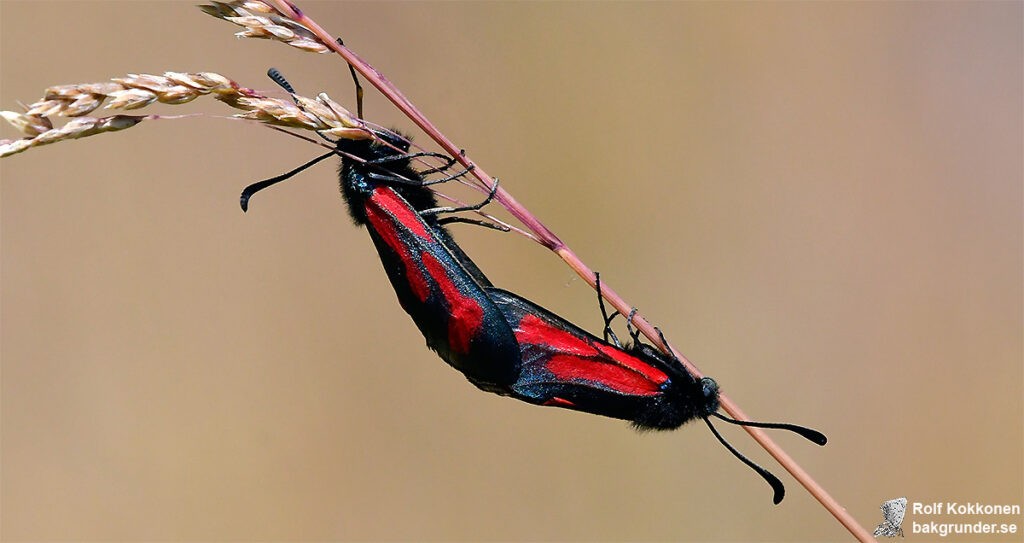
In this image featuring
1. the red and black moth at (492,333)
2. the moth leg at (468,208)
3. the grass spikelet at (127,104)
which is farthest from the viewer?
the red and black moth at (492,333)

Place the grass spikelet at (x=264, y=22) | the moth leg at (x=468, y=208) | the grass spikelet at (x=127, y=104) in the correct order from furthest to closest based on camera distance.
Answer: the moth leg at (x=468, y=208)
the grass spikelet at (x=264, y=22)
the grass spikelet at (x=127, y=104)

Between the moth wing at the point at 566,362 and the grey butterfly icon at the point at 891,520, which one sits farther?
the moth wing at the point at 566,362

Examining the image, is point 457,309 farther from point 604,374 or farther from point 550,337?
point 604,374

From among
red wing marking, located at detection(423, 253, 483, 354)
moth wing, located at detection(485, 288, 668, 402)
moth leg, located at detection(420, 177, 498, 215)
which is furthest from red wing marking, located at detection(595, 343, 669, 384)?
moth leg, located at detection(420, 177, 498, 215)

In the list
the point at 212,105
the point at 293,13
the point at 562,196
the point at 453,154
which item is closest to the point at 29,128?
the point at 293,13

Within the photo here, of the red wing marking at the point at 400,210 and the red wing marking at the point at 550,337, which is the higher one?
the red wing marking at the point at 400,210

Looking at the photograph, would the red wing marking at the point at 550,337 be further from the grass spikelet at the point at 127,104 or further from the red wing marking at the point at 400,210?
the grass spikelet at the point at 127,104

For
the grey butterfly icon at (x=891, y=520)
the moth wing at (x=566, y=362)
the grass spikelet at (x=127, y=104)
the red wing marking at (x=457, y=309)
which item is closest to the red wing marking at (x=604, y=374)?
the moth wing at (x=566, y=362)

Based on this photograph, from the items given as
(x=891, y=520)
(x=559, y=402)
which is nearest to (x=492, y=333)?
(x=559, y=402)
